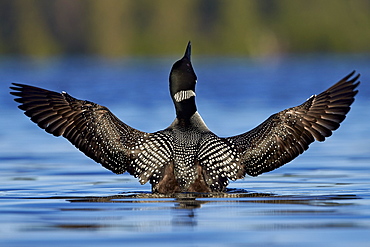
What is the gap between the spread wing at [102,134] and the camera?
383 inches

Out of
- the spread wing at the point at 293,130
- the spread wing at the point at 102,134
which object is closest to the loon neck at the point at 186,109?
the spread wing at the point at 102,134

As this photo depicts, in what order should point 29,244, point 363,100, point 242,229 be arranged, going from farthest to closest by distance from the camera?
point 363,100
point 242,229
point 29,244

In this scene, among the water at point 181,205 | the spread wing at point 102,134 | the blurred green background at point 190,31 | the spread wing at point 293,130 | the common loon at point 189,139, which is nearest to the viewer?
the water at point 181,205

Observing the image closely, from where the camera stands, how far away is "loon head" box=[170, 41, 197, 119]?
9.95 meters

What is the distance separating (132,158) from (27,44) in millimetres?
178076

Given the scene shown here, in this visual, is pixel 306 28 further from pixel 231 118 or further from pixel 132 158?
pixel 132 158

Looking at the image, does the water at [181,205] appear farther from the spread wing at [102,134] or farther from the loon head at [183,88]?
the loon head at [183,88]

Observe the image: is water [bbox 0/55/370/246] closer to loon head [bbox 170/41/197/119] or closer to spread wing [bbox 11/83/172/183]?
spread wing [bbox 11/83/172/183]

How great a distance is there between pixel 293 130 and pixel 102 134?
202 centimetres

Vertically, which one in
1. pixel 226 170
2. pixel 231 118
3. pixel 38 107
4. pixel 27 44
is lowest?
pixel 226 170

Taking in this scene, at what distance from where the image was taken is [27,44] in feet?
606

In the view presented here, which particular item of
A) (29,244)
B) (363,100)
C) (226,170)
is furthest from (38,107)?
(363,100)

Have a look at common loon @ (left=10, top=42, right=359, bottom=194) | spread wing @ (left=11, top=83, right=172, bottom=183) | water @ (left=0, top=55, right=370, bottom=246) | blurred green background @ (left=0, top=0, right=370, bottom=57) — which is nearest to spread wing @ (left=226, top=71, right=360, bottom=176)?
common loon @ (left=10, top=42, right=359, bottom=194)

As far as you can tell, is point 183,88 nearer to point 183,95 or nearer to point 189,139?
point 183,95
